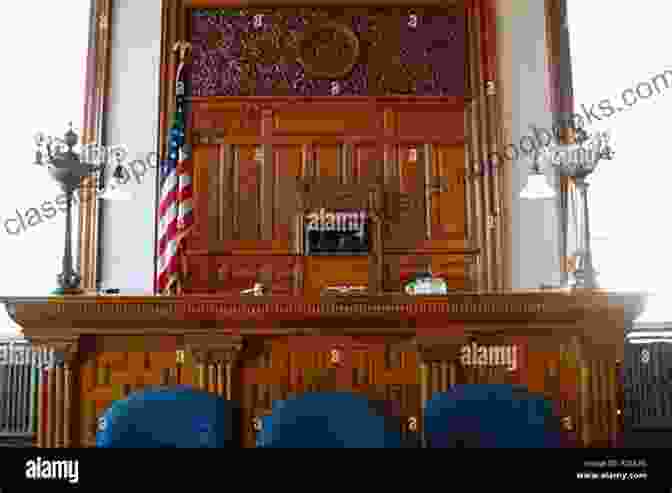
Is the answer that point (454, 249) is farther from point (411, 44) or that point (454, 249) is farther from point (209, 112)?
point (209, 112)

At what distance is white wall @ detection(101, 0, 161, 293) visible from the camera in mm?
5863

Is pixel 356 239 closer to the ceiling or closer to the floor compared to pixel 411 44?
closer to the floor

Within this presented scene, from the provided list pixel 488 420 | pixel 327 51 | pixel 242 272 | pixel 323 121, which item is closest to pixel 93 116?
pixel 242 272

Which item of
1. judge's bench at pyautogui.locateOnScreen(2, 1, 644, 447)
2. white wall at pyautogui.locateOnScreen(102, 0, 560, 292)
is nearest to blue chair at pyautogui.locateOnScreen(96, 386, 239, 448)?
judge's bench at pyautogui.locateOnScreen(2, 1, 644, 447)

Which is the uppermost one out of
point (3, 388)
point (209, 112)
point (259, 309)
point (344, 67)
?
point (344, 67)

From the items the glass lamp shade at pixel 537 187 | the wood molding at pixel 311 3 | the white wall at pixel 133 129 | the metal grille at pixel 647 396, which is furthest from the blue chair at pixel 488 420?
the wood molding at pixel 311 3

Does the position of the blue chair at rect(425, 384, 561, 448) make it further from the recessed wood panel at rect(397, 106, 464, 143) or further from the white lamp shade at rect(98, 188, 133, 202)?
the recessed wood panel at rect(397, 106, 464, 143)

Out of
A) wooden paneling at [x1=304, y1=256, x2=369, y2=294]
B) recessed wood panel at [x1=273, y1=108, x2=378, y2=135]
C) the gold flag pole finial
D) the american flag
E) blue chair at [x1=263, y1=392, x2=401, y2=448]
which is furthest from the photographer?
recessed wood panel at [x1=273, y1=108, x2=378, y2=135]

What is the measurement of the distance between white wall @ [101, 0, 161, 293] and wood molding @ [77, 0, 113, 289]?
0.06 meters

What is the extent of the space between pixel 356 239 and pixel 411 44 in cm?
178

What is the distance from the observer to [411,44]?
6.17m

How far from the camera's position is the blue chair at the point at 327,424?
1.67m
